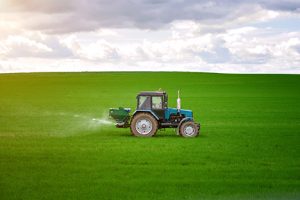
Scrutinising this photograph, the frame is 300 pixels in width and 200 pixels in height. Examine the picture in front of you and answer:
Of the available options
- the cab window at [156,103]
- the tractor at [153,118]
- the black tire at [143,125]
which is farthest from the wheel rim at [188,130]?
the cab window at [156,103]

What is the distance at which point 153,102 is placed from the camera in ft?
89.6

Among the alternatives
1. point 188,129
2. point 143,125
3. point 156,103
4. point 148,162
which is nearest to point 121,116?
point 143,125

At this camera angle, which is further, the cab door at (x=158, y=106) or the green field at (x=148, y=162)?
the cab door at (x=158, y=106)

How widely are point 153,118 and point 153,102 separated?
0.80m

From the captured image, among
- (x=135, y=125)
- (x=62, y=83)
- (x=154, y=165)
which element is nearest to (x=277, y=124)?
(x=135, y=125)

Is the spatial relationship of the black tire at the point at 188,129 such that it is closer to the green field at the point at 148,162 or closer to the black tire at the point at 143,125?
the green field at the point at 148,162

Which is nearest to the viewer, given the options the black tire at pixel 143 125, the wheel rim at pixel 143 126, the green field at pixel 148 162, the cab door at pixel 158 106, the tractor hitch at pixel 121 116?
the green field at pixel 148 162

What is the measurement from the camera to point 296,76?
371ft

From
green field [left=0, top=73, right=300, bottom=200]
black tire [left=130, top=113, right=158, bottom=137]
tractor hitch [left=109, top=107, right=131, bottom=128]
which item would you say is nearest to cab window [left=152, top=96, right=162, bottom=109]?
black tire [left=130, top=113, right=158, bottom=137]

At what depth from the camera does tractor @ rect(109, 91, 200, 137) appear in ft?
88.7

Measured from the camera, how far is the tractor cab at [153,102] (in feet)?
89.1

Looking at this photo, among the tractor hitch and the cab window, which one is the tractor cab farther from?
the tractor hitch

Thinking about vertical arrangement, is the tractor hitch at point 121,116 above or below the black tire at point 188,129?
above

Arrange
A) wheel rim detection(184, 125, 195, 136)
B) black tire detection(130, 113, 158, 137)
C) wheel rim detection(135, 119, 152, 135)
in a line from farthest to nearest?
wheel rim detection(184, 125, 195, 136) < wheel rim detection(135, 119, 152, 135) < black tire detection(130, 113, 158, 137)
